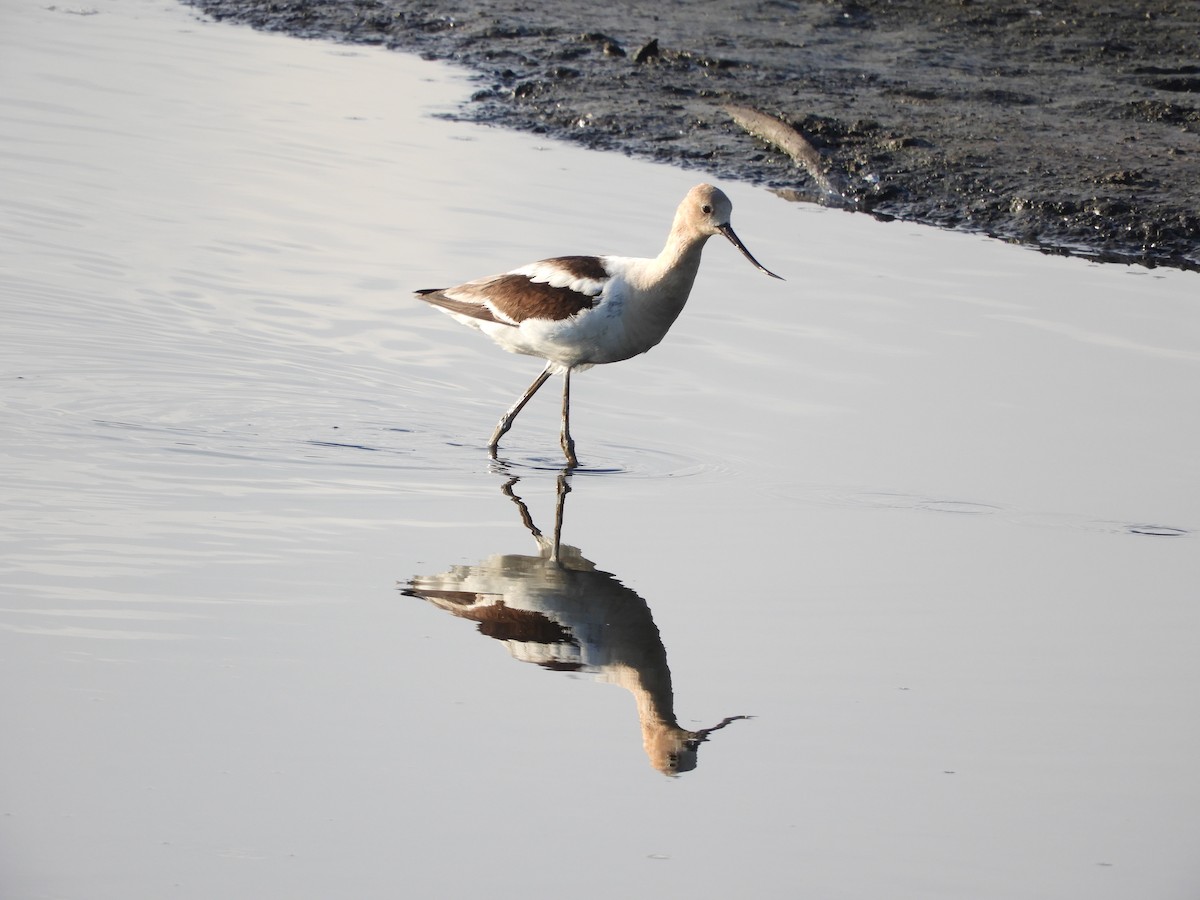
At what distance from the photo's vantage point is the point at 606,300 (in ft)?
23.9

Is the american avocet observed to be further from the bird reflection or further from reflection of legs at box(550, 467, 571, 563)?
the bird reflection

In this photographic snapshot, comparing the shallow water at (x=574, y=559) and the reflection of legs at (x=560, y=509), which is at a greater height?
the shallow water at (x=574, y=559)

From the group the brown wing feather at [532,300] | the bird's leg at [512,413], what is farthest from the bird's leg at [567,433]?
the brown wing feather at [532,300]

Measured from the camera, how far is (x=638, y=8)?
1600cm

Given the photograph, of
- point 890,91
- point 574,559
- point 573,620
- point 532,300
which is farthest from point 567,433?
point 890,91

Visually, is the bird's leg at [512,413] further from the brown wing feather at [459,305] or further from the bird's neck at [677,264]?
the bird's neck at [677,264]

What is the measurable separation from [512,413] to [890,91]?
6862mm

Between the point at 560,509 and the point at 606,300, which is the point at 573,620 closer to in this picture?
the point at 560,509

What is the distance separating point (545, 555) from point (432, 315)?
3.10 metres

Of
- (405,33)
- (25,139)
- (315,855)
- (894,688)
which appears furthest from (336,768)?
(405,33)

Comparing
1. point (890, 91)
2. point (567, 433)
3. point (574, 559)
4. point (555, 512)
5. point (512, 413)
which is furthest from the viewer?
point (890, 91)

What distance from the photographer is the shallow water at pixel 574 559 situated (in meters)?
4.17

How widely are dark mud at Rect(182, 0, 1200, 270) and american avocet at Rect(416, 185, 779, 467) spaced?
4084 mm

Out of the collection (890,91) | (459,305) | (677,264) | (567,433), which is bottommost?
(567,433)
